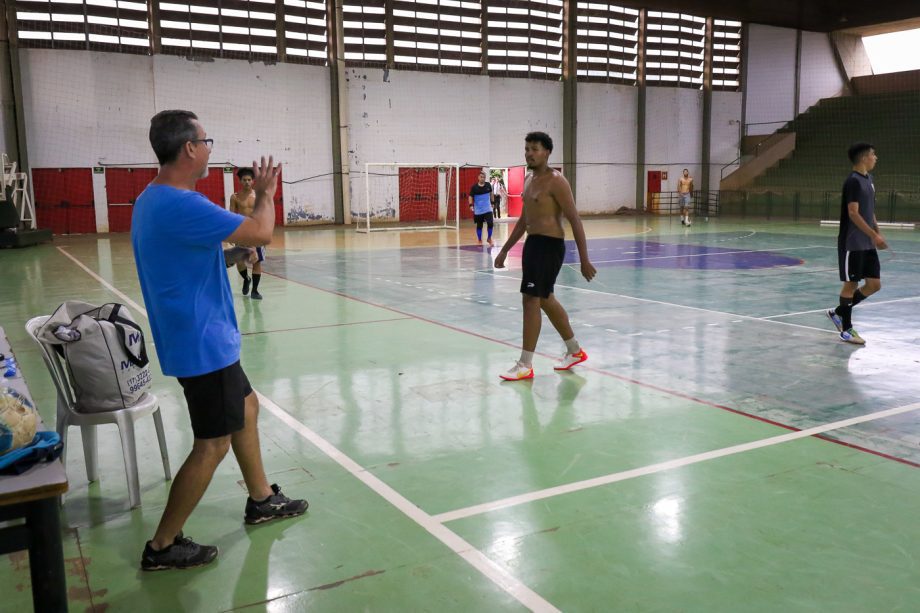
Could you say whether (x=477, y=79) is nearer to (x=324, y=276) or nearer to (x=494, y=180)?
(x=494, y=180)

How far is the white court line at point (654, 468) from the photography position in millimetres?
4057

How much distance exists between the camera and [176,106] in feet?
88.3

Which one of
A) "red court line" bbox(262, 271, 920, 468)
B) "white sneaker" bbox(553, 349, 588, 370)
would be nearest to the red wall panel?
"red court line" bbox(262, 271, 920, 468)

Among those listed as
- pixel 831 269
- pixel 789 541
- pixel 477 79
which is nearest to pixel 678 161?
pixel 477 79

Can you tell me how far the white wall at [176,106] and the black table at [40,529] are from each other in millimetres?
26129

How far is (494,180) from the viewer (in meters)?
35.4

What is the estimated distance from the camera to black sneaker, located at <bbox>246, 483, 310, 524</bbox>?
3947 millimetres

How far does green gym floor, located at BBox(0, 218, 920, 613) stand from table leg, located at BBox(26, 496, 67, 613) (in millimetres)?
830

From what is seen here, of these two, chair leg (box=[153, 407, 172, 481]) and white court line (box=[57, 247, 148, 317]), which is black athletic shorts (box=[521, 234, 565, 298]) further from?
white court line (box=[57, 247, 148, 317])

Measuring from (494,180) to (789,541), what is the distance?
106ft

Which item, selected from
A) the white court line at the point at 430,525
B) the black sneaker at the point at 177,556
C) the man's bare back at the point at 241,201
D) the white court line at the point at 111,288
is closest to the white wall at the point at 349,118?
the white court line at the point at 111,288

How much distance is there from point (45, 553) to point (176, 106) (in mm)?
27084

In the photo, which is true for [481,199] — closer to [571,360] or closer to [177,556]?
[571,360]

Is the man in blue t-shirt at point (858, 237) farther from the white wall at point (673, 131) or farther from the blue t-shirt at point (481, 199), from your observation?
the white wall at point (673, 131)
